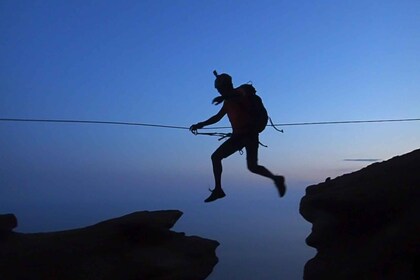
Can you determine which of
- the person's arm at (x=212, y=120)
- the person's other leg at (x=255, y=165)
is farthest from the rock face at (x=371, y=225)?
the person's arm at (x=212, y=120)

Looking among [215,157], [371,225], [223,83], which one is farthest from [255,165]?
[371,225]

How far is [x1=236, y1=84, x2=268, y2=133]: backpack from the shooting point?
31.9ft

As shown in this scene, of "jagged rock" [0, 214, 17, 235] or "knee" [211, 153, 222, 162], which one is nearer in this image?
"knee" [211, 153, 222, 162]

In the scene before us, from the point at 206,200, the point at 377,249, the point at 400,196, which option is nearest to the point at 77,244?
the point at 206,200

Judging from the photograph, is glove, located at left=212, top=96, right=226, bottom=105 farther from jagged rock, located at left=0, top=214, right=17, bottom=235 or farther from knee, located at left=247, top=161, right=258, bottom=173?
jagged rock, located at left=0, top=214, right=17, bottom=235

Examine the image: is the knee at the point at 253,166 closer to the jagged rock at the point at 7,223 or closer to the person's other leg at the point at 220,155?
the person's other leg at the point at 220,155

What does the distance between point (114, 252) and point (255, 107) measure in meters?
7.78

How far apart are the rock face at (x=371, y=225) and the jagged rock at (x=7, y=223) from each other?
10878 mm

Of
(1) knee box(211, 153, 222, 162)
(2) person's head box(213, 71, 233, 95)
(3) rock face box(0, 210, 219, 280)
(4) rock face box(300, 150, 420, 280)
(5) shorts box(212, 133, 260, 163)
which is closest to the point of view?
(2) person's head box(213, 71, 233, 95)

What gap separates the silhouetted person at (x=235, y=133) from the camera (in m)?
9.62

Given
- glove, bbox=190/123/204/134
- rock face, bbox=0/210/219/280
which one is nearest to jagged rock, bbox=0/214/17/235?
rock face, bbox=0/210/219/280

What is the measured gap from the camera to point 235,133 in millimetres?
10000

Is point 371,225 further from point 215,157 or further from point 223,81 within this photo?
point 223,81

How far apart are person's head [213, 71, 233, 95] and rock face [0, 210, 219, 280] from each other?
7.09 m
